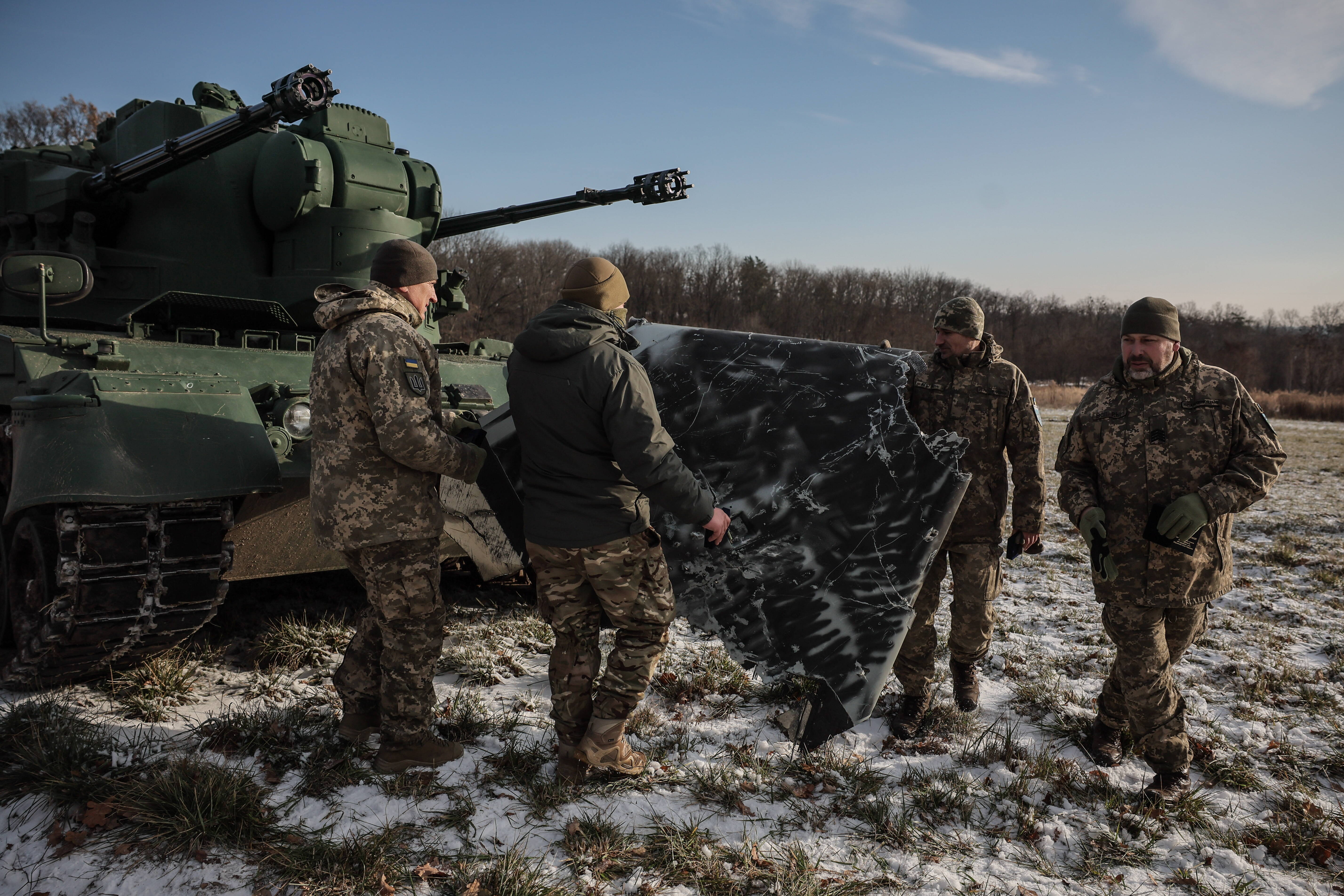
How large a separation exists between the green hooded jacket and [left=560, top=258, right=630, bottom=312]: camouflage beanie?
34mm

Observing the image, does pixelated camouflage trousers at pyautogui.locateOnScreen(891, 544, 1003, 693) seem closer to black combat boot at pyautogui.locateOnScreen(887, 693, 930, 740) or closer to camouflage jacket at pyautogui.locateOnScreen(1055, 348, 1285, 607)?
black combat boot at pyautogui.locateOnScreen(887, 693, 930, 740)

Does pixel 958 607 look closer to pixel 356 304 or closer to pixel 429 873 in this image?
pixel 429 873

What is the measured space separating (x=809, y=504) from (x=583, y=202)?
445 centimetres

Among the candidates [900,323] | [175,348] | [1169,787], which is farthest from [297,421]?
[900,323]

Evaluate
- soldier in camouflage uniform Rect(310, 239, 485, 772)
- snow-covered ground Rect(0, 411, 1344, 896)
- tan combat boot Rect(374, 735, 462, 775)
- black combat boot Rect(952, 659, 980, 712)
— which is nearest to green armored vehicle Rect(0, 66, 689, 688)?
snow-covered ground Rect(0, 411, 1344, 896)

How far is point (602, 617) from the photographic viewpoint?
3326mm

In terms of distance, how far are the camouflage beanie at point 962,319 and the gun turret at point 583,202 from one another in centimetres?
344

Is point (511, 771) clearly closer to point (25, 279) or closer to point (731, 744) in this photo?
point (731, 744)

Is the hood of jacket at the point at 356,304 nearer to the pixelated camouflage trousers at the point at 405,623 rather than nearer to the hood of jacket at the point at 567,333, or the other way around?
the hood of jacket at the point at 567,333

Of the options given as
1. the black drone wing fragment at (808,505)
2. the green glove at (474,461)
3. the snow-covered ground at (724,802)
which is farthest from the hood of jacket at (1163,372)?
the green glove at (474,461)

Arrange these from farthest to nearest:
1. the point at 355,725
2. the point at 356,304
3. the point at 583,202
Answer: the point at 583,202 < the point at 355,725 < the point at 356,304

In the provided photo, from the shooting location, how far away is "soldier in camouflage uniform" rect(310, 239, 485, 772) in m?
3.07

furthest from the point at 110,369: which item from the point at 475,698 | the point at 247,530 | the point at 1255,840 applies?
the point at 1255,840

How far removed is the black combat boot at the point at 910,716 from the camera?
12.7ft
